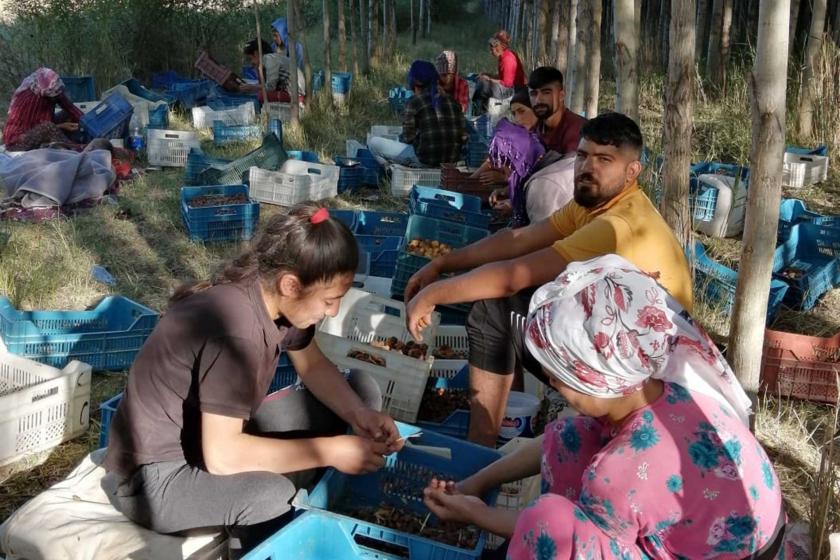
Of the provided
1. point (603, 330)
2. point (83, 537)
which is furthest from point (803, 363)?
point (83, 537)

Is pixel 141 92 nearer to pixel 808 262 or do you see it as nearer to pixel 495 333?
pixel 808 262

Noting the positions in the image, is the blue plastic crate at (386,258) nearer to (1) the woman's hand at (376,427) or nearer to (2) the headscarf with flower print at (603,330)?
(1) the woman's hand at (376,427)

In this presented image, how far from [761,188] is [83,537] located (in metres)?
2.81

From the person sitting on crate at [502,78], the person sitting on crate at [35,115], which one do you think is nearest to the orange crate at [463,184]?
the person sitting on crate at [35,115]

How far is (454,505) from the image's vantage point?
2.36 m

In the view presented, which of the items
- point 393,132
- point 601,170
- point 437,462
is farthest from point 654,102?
point 437,462

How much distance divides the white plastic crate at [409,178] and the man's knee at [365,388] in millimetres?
4451

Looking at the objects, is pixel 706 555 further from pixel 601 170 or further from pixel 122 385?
pixel 122 385

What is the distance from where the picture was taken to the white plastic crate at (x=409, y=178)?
24.6 ft

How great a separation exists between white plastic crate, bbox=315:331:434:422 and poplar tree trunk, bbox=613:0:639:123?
2666 millimetres

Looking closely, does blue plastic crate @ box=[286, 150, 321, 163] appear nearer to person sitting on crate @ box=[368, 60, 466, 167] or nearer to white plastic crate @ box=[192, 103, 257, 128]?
person sitting on crate @ box=[368, 60, 466, 167]

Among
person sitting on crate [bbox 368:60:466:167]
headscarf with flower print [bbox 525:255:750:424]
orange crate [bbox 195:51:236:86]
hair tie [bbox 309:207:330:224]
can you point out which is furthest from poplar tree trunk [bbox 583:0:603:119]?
orange crate [bbox 195:51:236:86]

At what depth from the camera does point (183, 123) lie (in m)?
10.8

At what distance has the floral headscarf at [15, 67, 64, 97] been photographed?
330 inches
